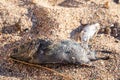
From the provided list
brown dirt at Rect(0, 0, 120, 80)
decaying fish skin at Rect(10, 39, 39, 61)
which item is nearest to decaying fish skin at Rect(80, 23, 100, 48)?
brown dirt at Rect(0, 0, 120, 80)

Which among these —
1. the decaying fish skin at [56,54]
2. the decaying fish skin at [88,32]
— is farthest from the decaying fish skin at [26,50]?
the decaying fish skin at [88,32]

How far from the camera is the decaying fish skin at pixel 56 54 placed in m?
2.66

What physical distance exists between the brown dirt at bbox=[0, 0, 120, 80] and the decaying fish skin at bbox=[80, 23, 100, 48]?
0.19 feet

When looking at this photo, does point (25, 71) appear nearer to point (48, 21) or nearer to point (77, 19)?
point (48, 21)

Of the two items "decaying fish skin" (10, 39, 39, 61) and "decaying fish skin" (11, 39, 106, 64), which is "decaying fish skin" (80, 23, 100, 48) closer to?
"decaying fish skin" (11, 39, 106, 64)

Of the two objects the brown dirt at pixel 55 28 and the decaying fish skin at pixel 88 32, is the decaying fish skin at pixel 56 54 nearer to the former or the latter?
the brown dirt at pixel 55 28

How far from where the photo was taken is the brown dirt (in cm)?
266

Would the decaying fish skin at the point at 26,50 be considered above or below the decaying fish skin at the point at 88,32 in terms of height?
below

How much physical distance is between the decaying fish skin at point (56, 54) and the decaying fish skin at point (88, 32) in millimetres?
245

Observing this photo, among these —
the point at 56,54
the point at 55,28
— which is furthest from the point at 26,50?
the point at 55,28

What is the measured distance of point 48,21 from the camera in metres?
3.23

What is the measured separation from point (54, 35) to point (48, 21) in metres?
0.24

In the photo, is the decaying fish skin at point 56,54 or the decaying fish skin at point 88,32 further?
the decaying fish skin at point 88,32

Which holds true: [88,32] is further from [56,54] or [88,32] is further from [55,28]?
[56,54]
